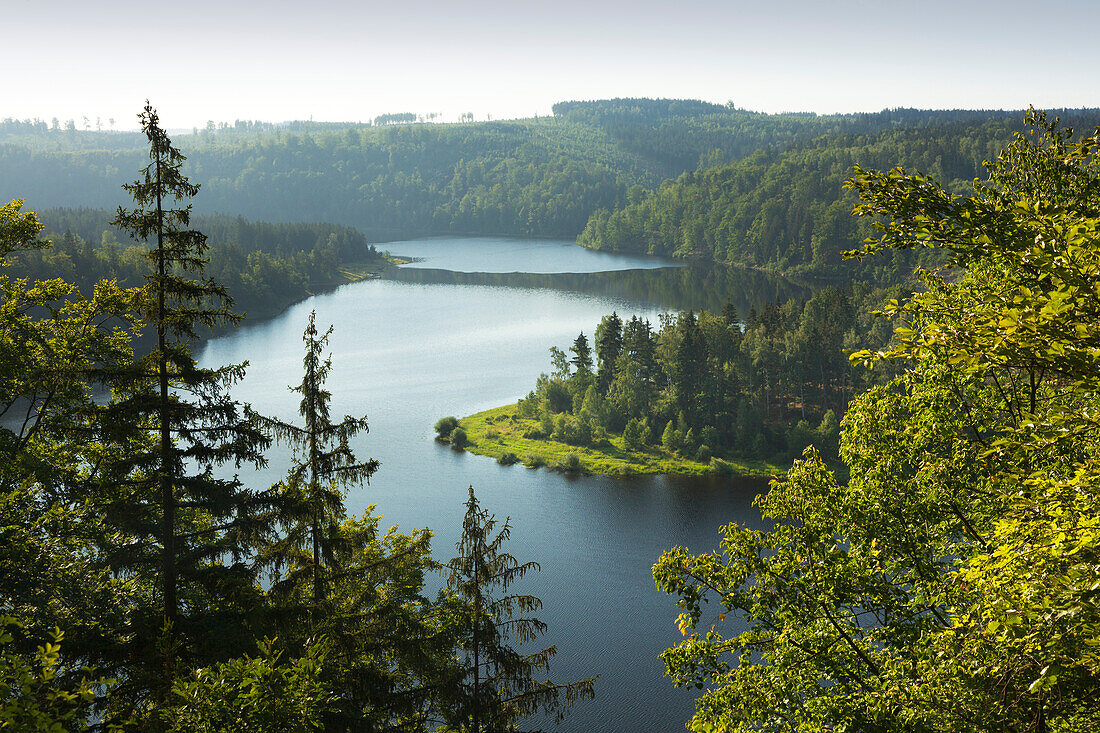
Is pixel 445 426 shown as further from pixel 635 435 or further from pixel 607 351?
pixel 607 351

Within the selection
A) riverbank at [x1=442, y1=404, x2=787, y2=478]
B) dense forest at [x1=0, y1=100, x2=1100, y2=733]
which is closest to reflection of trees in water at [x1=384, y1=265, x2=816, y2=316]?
riverbank at [x1=442, y1=404, x2=787, y2=478]

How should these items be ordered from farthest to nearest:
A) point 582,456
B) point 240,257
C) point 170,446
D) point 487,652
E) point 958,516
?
point 240,257 < point 582,456 < point 487,652 < point 170,446 < point 958,516

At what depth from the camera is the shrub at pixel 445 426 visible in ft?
197

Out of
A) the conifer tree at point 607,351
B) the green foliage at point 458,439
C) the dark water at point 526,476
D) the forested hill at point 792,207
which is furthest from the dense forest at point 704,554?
the forested hill at point 792,207

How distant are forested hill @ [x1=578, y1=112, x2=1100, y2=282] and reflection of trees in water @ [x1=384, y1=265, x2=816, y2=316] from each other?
10.2 meters

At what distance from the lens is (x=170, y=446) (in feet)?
41.6

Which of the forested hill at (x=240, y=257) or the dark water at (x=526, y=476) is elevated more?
the forested hill at (x=240, y=257)

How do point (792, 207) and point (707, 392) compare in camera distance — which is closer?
point (707, 392)

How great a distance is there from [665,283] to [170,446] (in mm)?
117285

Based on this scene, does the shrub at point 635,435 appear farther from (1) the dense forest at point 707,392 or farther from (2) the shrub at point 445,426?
(2) the shrub at point 445,426

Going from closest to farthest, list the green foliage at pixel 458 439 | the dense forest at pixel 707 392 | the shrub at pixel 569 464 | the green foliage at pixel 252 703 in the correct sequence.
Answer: the green foliage at pixel 252 703, the shrub at pixel 569 464, the dense forest at pixel 707 392, the green foliage at pixel 458 439

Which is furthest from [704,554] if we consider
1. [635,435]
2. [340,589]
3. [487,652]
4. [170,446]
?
[635,435]

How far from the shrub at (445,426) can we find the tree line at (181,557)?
4077cm

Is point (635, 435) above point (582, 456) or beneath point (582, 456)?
above
